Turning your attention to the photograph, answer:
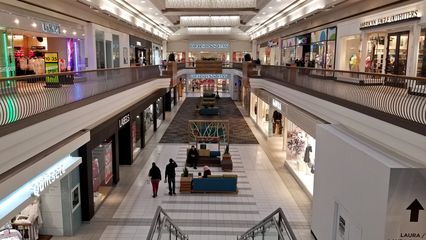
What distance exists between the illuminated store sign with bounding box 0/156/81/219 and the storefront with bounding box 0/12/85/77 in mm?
4969

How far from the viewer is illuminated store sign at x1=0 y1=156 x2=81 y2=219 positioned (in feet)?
20.7

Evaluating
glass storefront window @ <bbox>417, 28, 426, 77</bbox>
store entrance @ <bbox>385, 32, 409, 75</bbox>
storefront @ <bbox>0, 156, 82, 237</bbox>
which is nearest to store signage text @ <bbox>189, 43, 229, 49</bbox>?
store entrance @ <bbox>385, 32, 409, 75</bbox>

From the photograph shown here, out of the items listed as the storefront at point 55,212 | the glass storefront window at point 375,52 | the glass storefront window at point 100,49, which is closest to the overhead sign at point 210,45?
the glass storefront window at point 100,49

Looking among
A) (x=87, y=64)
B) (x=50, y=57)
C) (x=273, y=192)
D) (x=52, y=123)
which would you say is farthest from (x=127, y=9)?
(x=52, y=123)

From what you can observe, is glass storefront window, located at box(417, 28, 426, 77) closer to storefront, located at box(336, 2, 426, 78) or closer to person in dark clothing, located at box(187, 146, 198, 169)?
storefront, located at box(336, 2, 426, 78)

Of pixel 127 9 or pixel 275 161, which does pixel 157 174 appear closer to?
pixel 275 161

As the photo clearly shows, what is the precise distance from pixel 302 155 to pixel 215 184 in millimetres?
3971

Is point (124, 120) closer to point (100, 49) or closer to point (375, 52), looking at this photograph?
point (100, 49)

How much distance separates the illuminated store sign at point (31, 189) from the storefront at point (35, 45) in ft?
16.3

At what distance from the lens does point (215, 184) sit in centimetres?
1338

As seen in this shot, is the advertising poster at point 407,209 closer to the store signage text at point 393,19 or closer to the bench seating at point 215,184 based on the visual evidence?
the bench seating at point 215,184

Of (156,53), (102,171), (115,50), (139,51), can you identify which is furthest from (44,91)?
(156,53)

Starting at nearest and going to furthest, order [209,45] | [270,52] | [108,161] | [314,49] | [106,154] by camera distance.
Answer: [106,154] < [108,161] < [314,49] < [270,52] < [209,45]

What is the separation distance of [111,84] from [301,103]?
20.3ft
